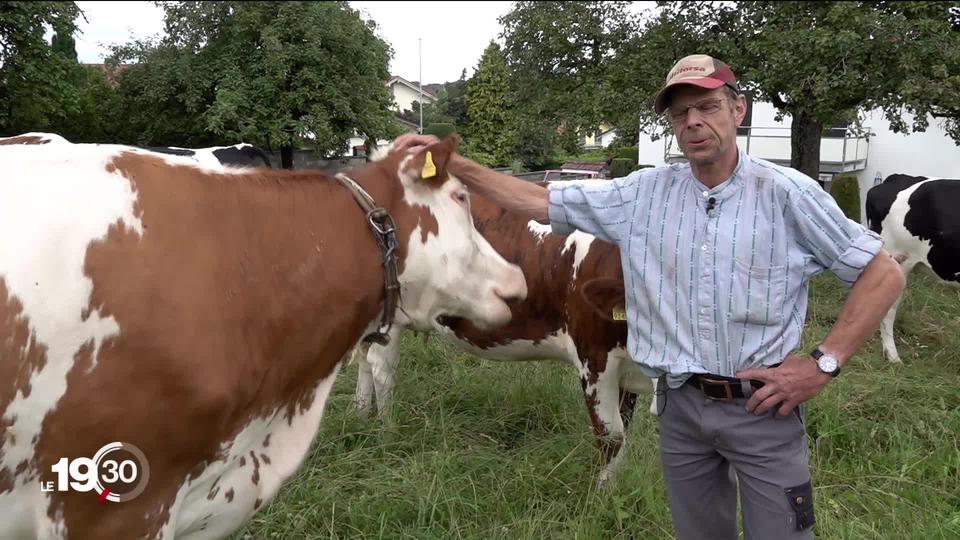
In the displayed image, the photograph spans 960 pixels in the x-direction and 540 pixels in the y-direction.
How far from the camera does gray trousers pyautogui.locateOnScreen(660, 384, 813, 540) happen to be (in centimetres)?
192

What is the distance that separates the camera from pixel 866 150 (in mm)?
21844

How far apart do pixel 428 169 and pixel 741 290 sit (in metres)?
1.03

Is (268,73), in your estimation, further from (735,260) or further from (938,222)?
(735,260)

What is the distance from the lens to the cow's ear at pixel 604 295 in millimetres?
3221

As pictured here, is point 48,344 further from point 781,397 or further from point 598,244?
point 598,244

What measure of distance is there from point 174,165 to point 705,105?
1.52 metres

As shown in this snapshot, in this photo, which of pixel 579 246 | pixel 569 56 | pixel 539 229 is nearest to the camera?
pixel 579 246

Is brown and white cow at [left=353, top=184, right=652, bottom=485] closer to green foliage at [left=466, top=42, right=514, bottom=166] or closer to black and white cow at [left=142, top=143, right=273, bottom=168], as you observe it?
black and white cow at [left=142, top=143, right=273, bottom=168]

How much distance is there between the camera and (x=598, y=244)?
3.99 meters

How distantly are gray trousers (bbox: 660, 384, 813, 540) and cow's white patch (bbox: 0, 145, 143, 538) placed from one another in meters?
1.63

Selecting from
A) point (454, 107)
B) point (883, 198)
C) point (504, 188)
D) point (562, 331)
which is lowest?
point (562, 331)

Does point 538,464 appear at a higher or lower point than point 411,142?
lower

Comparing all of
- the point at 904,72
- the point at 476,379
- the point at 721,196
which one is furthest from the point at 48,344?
the point at 904,72

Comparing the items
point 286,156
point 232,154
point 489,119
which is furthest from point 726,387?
point 489,119
